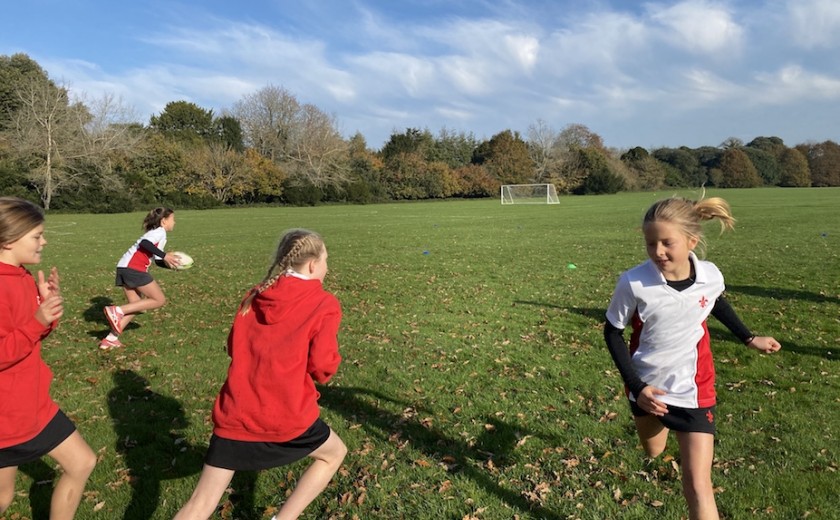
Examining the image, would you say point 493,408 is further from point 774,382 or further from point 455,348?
point 774,382

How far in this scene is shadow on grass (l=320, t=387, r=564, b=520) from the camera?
157 inches

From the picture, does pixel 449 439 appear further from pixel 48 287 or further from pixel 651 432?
pixel 48 287

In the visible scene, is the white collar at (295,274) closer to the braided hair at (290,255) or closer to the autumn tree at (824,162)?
the braided hair at (290,255)

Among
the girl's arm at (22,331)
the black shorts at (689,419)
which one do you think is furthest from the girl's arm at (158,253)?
the black shorts at (689,419)

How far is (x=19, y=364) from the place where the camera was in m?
2.81

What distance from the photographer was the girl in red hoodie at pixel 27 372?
2736mm

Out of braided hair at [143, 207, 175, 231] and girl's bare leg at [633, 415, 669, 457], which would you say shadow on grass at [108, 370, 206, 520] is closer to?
braided hair at [143, 207, 175, 231]

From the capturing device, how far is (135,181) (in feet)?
176

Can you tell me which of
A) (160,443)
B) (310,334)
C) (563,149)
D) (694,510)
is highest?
(563,149)

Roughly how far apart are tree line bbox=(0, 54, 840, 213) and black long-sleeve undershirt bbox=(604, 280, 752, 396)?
5433 cm

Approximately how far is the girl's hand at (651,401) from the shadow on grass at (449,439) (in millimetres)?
1196

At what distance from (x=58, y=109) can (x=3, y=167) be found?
22.0 ft

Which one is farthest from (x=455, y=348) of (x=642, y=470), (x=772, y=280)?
(x=772, y=280)

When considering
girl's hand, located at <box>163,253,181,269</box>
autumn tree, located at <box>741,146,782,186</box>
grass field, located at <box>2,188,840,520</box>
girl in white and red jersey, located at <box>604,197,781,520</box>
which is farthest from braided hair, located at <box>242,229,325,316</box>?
autumn tree, located at <box>741,146,782,186</box>
